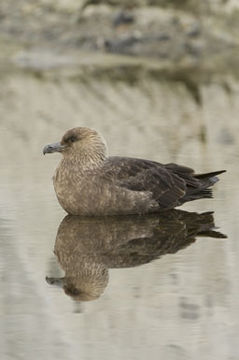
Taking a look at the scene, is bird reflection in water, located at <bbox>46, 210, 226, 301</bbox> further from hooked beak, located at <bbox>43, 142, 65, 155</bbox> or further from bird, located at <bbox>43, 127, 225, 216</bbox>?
hooked beak, located at <bbox>43, 142, 65, 155</bbox>

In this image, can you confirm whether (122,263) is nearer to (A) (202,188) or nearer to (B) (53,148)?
(B) (53,148)

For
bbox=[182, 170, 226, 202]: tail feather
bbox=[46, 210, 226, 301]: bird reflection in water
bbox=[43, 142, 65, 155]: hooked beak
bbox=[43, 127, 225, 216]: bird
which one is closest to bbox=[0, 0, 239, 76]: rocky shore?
bbox=[182, 170, 226, 202]: tail feather

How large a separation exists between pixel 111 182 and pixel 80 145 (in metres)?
0.56

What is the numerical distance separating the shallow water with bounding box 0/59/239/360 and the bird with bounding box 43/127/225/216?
19cm

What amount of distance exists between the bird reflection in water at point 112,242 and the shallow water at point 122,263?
0.02 metres

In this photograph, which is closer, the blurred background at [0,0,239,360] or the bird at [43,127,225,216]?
the blurred background at [0,0,239,360]

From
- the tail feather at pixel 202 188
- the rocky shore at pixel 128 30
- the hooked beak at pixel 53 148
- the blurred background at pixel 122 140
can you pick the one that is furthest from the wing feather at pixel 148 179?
the rocky shore at pixel 128 30

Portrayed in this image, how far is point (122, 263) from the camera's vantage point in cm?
774

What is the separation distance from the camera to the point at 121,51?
22.3m

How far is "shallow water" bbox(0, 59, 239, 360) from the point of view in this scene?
6102mm

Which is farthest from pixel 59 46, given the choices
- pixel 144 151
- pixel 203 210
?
pixel 203 210

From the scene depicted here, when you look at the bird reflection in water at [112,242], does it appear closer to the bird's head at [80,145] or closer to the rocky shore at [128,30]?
the bird's head at [80,145]

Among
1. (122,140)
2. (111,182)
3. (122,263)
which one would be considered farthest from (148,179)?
(122,140)

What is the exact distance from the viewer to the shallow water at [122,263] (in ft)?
20.0
